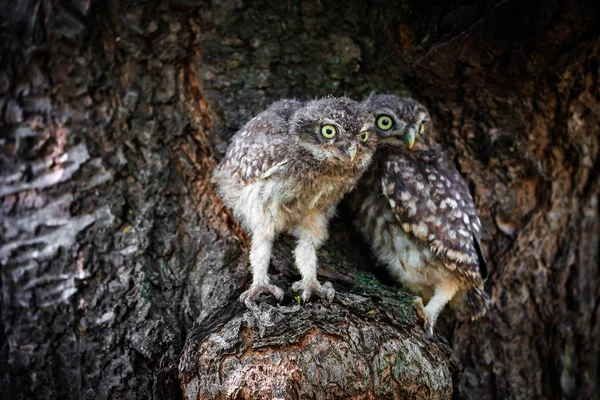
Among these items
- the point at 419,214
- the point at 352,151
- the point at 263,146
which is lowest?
the point at 419,214

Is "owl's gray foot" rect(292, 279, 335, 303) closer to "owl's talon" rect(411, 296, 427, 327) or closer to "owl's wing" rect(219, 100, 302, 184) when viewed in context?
"owl's talon" rect(411, 296, 427, 327)

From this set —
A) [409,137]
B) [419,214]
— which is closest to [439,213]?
[419,214]

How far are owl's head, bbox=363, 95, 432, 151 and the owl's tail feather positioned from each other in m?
0.80

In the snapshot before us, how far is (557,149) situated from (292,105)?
4.94 feet

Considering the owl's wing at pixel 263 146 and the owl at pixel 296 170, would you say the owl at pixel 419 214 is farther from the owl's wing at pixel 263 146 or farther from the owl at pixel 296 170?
the owl's wing at pixel 263 146

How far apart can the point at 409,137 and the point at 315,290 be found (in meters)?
1.03

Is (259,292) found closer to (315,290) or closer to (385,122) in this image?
(315,290)

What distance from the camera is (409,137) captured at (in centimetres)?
275

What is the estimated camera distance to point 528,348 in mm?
2912

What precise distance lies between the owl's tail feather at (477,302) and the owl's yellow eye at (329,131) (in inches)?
45.3

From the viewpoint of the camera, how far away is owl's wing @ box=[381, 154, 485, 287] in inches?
106

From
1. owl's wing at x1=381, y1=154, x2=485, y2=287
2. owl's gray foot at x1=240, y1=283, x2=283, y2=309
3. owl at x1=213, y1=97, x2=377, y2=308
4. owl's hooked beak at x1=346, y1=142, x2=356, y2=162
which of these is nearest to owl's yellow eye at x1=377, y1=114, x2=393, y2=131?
owl's wing at x1=381, y1=154, x2=485, y2=287

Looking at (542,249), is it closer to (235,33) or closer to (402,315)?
(402,315)

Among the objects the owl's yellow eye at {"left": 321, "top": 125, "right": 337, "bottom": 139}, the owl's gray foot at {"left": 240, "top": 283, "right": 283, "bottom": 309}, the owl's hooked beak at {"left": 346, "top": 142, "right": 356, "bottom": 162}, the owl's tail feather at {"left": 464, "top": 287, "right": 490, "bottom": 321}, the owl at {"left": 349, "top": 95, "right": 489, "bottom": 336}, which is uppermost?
the owl's yellow eye at {"left": 321, "top": 125, "right": 337, "bottom": 139}
